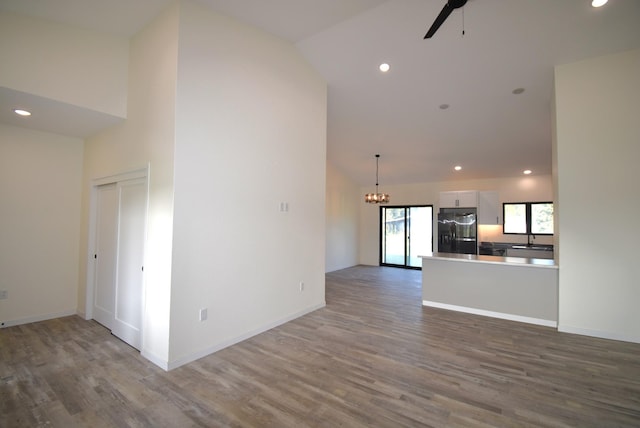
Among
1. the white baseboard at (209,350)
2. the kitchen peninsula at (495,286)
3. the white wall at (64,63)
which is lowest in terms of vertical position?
the white baseboard at (209,350)

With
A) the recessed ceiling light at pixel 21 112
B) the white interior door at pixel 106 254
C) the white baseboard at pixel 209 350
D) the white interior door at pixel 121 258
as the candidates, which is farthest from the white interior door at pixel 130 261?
the recessed ceiling light at pixel 21 112

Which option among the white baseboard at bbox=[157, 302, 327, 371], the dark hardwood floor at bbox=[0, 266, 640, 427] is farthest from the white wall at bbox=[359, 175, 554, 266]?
the white baseboard at bbox=[157, 302, 327, 371]

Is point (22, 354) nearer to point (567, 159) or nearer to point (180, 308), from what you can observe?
point (180, 308)

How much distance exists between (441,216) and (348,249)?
2960 mm

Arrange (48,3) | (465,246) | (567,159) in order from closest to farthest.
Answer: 1. (48,3)
2. (567,159)
3. (465,246)

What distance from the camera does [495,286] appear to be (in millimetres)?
4277

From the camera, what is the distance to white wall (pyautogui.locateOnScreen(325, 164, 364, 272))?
8.02m

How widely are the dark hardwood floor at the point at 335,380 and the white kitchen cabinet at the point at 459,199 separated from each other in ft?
Result: 12.9

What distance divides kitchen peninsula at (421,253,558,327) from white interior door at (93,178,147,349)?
168 inches

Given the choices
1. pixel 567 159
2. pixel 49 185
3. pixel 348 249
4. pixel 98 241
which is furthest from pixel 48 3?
pixel 348 249

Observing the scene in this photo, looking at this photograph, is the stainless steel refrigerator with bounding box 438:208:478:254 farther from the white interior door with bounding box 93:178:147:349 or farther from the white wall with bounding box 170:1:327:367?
the white interior door with bounding box 93:178:147:349

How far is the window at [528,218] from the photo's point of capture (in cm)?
679

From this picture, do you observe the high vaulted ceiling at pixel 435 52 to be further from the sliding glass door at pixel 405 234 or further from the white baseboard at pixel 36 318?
the sliding glass door at pixel 405 234

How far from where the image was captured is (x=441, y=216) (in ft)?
24.7
